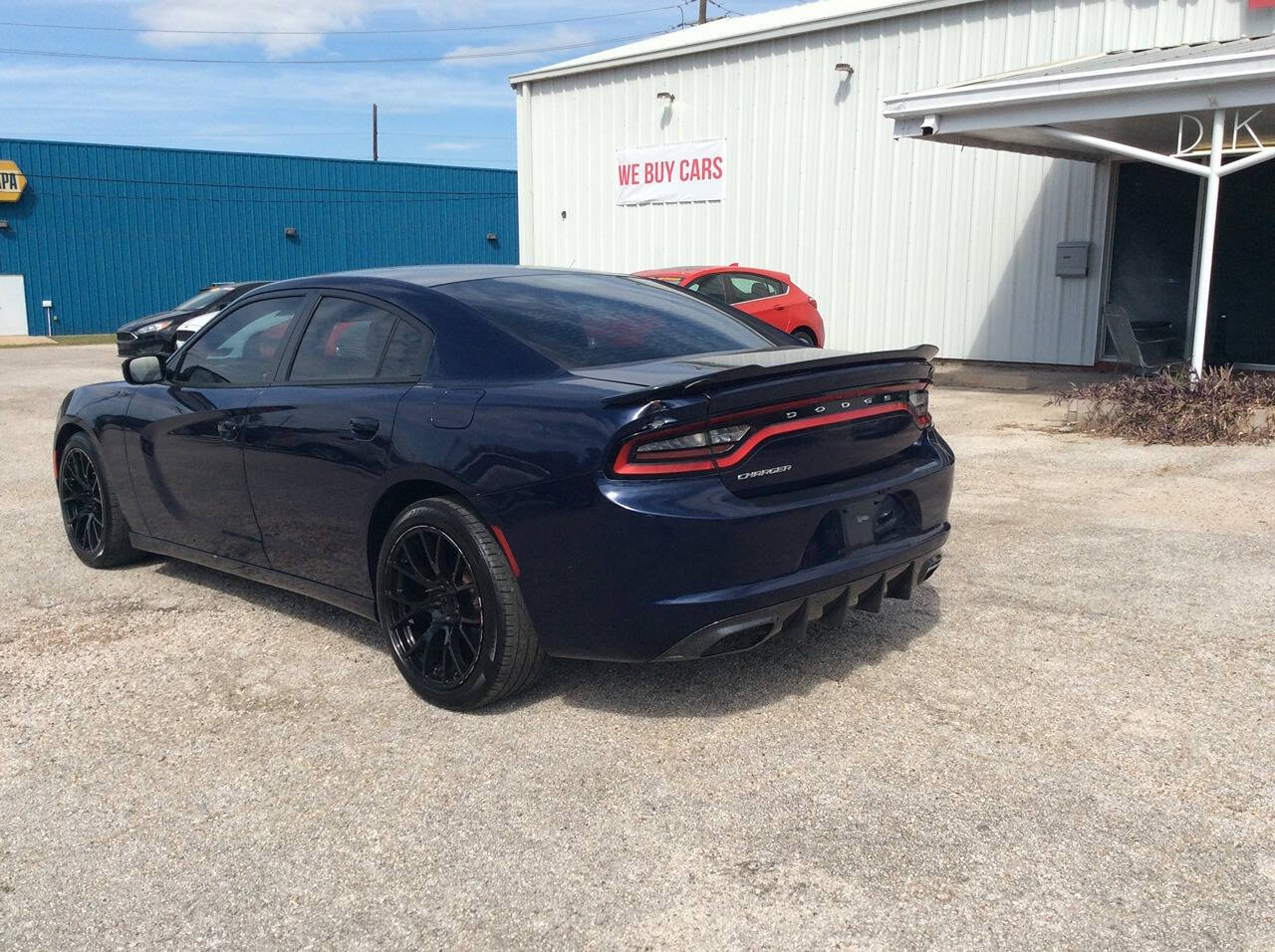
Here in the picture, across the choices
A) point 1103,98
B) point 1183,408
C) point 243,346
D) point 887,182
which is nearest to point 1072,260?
point 887,182

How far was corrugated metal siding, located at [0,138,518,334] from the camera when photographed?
3072cm

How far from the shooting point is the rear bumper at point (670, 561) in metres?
3.39

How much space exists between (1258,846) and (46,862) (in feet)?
9.96

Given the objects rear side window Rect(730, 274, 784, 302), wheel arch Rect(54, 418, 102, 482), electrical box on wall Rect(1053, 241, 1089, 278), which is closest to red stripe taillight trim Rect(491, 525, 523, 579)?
wheel arch Rect(54, 418, 102, 482)

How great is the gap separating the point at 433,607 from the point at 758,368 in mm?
1350

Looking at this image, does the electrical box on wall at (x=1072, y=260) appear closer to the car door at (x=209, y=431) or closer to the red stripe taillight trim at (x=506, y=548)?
the car door at (x=209, y=431)

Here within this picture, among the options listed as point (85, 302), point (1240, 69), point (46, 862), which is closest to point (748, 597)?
point (46, 862)

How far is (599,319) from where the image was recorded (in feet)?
14.1

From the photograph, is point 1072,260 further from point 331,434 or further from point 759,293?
point 331,434

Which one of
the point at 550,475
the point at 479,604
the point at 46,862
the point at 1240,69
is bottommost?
the point at 46,862

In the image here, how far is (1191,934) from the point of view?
2564 millimetres

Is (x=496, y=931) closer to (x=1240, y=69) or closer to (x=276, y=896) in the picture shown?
(x=276, y=896)

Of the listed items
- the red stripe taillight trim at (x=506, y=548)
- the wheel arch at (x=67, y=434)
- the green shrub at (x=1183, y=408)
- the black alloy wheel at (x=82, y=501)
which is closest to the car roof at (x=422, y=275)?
the red stripe taillight trim at (x=506, y=548)

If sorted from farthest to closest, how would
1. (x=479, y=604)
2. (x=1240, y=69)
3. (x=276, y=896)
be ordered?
(x=1240, y=69) < (x=479, y=604) < (x=276, y=896)
